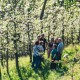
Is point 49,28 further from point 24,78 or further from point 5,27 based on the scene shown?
point 24,78

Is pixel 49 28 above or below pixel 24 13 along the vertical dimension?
below

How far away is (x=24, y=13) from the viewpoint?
22.4 metres

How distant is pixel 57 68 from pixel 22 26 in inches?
217

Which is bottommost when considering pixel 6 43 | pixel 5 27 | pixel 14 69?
pixel 14 69

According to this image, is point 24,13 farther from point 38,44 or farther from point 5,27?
point 38,44

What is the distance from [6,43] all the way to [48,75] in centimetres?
570

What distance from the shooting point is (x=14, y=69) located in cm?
1988

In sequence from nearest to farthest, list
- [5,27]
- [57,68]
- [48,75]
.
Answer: [48,75] < [57,68] < [5,27]

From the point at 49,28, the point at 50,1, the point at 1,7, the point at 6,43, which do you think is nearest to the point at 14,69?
the point at 6,43

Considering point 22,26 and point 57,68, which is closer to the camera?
point 57,68

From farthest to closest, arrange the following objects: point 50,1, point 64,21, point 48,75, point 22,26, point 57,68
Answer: point 50,1 < point 64,21 < point 22,26 < point 57,68 < point 48,75

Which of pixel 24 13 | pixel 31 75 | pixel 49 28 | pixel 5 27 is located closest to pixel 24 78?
pixel 31 75

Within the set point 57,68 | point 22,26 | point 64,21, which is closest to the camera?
point 57,68

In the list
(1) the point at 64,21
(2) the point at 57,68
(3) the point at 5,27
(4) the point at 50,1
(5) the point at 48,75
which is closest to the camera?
(5) the point at 48,75
